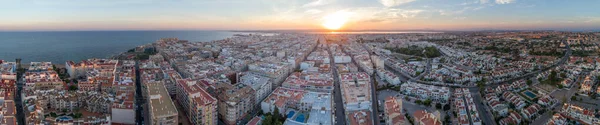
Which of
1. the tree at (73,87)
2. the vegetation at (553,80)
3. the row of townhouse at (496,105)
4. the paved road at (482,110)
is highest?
the vegetation at (553,80)

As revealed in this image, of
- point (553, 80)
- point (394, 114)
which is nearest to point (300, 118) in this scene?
point (394, 114)

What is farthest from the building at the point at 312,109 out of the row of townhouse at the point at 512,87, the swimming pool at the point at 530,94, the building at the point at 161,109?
the swimming pool at the point at 530,94

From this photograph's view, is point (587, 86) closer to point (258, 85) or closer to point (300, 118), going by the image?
point (300, 118)

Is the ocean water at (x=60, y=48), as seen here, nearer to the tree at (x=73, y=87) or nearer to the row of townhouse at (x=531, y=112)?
the tree at (x=73, y=87)

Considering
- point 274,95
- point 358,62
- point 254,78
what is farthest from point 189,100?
point 358,62

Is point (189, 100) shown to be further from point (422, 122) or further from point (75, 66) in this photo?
point (75, 66)

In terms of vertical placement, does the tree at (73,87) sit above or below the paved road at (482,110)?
above
